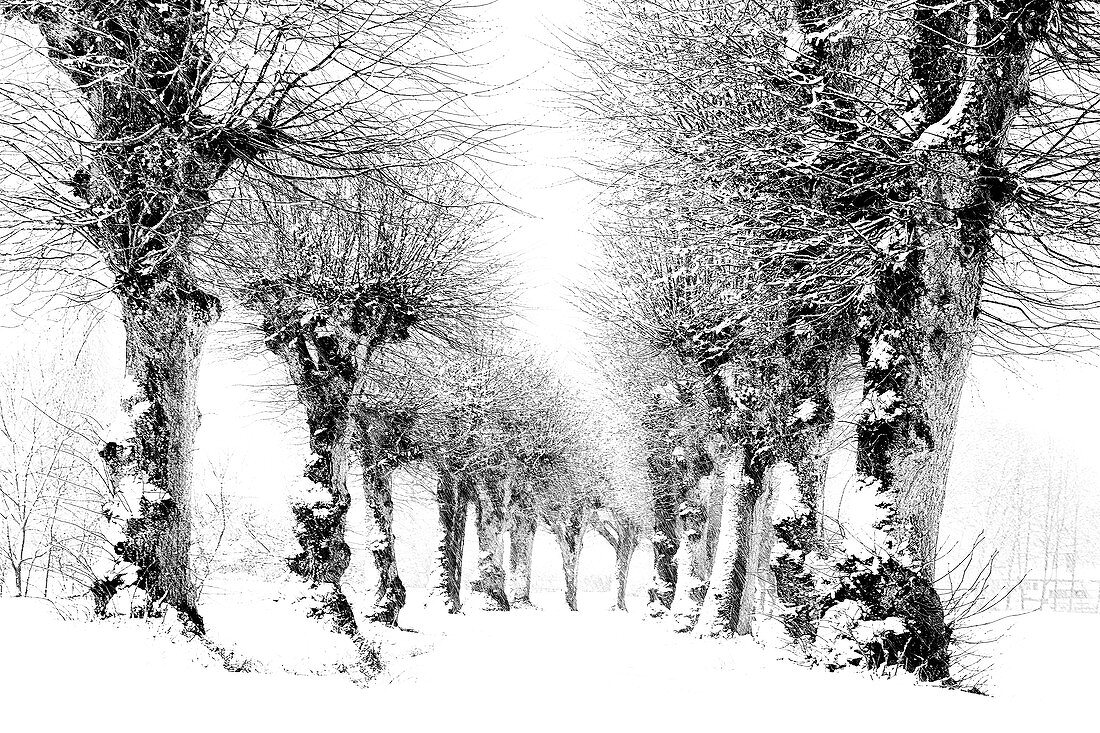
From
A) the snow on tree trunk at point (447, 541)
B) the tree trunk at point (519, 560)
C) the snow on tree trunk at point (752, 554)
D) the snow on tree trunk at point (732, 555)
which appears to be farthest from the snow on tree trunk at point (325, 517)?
the tree trunk at point (519, 560)

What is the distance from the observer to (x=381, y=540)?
647 inches

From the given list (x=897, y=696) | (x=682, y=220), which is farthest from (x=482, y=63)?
(x=897, y=696)

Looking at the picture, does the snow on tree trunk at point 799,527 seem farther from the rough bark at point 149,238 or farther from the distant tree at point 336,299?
the rough bark at point 149,238

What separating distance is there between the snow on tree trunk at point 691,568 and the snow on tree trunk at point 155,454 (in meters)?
12.4

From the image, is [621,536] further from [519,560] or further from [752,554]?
[752,554]

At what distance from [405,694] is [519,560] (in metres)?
24.4

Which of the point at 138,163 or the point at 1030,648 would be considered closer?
the point at 138,163

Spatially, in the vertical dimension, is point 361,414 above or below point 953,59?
below

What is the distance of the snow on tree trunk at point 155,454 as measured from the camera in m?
6.29

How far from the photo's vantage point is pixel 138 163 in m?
6.39

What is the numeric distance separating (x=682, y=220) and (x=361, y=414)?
9.81 meters

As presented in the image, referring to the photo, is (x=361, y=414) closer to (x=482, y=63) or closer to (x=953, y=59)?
(x=482, y=63)

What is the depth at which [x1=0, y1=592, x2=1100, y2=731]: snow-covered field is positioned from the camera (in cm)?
393

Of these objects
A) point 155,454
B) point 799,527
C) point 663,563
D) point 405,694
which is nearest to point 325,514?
point 155,454
